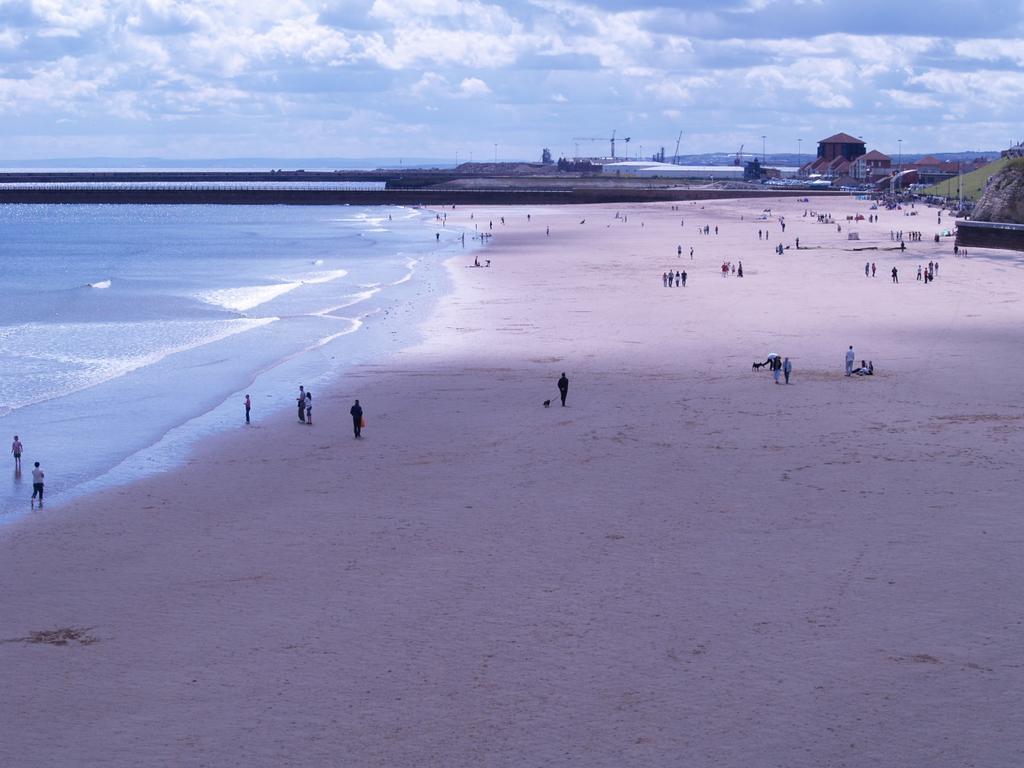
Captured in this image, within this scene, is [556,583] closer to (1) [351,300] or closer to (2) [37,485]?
(2) [37,485]

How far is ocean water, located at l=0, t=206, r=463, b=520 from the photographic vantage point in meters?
21.7

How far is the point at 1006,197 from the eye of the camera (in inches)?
2190

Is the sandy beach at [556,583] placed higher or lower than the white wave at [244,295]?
higher

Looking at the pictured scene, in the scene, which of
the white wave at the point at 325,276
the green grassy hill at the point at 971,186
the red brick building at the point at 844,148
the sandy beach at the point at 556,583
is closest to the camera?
the sandy beach at the point at 556,583

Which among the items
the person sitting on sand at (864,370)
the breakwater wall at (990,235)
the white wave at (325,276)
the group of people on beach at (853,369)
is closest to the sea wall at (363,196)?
the white wave at (325,276)

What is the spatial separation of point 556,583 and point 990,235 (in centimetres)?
4687

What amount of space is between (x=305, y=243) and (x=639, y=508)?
62006 millimetres

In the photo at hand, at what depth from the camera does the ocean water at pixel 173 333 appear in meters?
21.7

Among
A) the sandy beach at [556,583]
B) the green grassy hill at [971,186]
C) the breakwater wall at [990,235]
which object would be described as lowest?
the sandy beach at [556,583]

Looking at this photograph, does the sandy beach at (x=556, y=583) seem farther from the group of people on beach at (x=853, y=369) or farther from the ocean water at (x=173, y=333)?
the ocean water at (x=173, y=333)

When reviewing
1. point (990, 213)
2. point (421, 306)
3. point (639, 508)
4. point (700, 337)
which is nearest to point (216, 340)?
point (421, 306)

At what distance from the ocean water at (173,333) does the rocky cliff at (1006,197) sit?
26.4 metres

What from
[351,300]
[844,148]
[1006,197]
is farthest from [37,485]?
[844,148]

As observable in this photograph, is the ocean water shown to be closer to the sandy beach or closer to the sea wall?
the sandy beach
